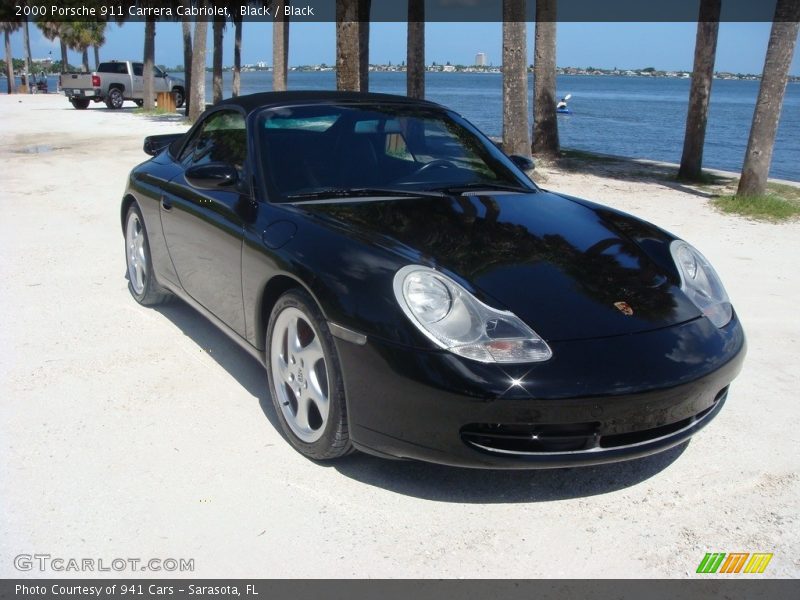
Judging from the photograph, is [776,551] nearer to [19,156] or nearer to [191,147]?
[191,147]

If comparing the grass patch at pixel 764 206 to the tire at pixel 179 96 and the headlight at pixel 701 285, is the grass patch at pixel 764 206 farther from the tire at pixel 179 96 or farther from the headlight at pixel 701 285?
the tire at pixel 179 96

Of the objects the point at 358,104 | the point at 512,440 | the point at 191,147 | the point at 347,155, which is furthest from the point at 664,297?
the point at 191,147

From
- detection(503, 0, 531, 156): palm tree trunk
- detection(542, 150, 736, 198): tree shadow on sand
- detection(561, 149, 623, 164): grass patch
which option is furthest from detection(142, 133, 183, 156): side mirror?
detection(561, 149, 623, 164): grass patch

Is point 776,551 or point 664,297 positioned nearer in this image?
point 776,551

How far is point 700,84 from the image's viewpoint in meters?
13.0

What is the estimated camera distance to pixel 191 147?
5.01m

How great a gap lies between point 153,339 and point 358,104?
1.93 metres

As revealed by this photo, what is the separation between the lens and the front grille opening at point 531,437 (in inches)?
113

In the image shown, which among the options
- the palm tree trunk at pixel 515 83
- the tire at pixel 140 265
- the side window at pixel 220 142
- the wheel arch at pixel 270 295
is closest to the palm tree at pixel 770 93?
the palm tree trunk at pixel 515 83

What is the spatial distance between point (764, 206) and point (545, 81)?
6655 millimetres

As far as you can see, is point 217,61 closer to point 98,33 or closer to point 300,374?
point 300,374

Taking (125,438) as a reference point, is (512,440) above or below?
above

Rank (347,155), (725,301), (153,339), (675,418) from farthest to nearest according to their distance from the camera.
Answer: (153,339), (347,155), (725,301), (675,418)

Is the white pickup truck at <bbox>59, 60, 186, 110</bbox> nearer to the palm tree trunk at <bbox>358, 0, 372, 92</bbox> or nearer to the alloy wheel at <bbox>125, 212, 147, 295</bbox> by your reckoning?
the palm tree trunk at <bbox>358, 0, 372, 92</bbox>
